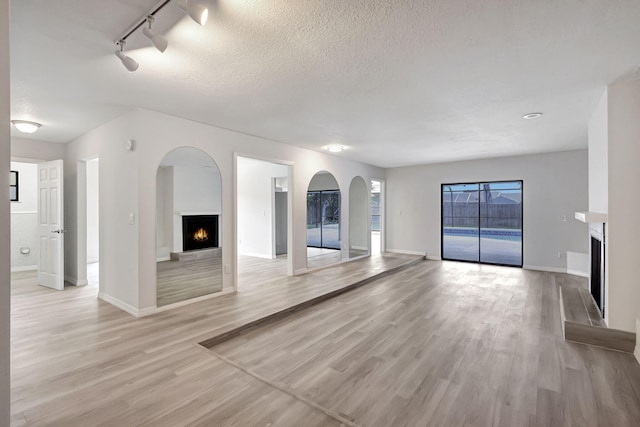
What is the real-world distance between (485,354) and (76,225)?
20.3ft

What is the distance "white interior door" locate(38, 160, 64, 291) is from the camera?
4867 millimetres

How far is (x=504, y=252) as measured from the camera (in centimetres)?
992

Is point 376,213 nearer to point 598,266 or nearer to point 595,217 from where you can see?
point 598,266

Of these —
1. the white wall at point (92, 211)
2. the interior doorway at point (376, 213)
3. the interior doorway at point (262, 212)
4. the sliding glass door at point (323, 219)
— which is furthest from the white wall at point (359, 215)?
the white wall at point (92, 211)

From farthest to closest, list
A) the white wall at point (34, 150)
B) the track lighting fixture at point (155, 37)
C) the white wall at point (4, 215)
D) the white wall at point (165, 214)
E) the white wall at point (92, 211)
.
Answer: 1. the white wall at point (92, 211)
2. the white wall at point (34, 150)
3. the white wall at point (165, 214)
4. the track lighting fixture at point (155, 37)
5. the white wall at point (4, 215)

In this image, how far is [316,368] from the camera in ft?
8.48

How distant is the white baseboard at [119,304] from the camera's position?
3.61 metres

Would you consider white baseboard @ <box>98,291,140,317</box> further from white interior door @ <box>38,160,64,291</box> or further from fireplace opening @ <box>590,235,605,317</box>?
fireplace opening @ <box>590,235,605,317</box>

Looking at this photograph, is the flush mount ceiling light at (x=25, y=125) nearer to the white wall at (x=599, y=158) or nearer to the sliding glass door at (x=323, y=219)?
the sliding glass door at (x=323, y=219)

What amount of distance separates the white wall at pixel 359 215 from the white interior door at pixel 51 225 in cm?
579

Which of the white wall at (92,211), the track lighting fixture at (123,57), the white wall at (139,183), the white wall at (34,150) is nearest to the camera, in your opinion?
the track lighting fixture at (123,57)

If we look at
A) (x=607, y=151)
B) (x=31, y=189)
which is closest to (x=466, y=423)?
(x=607, y=151)

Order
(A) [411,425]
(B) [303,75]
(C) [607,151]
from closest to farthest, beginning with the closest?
(A) [411,425]
(B) [303,75]
(C) [607,151]

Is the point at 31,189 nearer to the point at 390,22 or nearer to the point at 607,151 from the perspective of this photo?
the point at 390,22
